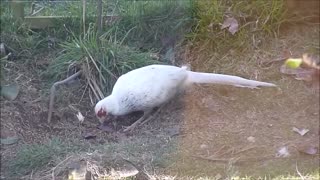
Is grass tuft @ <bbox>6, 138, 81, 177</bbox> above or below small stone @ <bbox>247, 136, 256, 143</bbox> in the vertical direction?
below

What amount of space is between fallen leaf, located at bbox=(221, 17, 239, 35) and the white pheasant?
66 cm

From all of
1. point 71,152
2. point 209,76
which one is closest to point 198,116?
point 209,76

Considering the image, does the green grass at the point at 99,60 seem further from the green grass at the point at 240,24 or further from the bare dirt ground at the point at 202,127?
the green grass at the point at 240,24

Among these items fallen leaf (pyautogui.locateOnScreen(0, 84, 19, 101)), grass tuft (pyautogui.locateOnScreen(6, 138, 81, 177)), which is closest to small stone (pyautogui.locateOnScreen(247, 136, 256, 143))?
grass tuft (pyautogui.locateOnScreen(6, 138, 81, 177))

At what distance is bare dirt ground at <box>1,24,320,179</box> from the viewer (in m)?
2.65

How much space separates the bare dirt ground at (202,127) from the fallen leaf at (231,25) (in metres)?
0.21

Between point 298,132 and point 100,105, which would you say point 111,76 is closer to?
point 100,105

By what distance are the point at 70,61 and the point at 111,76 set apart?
26 cm

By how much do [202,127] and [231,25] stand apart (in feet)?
2.99

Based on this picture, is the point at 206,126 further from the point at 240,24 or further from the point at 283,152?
the point at 240,24

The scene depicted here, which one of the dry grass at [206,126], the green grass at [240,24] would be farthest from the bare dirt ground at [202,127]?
the green grass at [240,24]

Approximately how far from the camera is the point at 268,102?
3188 millimetres

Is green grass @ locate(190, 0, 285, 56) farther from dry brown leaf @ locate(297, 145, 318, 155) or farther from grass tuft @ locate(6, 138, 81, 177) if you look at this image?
grass tuft @ locate(6, 138, 81, 177)

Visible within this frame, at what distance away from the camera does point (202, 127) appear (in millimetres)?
3033
